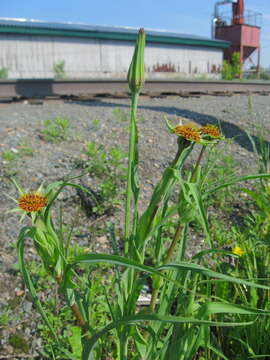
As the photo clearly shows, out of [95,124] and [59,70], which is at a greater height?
[59,70]

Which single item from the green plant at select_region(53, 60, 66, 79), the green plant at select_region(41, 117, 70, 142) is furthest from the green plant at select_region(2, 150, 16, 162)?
the green plant at select_region(53, 60, 66, 79)

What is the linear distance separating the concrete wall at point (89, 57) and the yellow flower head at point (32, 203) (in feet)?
56.3

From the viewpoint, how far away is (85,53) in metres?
18.2

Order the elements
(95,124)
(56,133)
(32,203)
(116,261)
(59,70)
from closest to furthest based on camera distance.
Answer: (116,261) < (32,203) < (56,133) < (95,124) < (59,70)

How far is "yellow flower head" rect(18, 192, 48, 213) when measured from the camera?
732 mm

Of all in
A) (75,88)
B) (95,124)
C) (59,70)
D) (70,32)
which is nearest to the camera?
(95,124)

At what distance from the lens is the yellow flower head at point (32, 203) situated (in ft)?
2.40

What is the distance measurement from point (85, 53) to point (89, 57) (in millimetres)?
288

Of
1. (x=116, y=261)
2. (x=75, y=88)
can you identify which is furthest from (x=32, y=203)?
(x=75, y=88)

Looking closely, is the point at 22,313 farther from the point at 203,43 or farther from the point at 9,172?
the point at 203,43

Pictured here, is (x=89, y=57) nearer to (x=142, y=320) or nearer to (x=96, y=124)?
(x=96, y=124)

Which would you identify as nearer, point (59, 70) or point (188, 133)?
point (188, 133)

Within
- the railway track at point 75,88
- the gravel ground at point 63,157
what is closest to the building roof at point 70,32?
the railway track at point 75,88

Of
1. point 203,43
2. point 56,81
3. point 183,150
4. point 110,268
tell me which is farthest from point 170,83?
point 203,43
